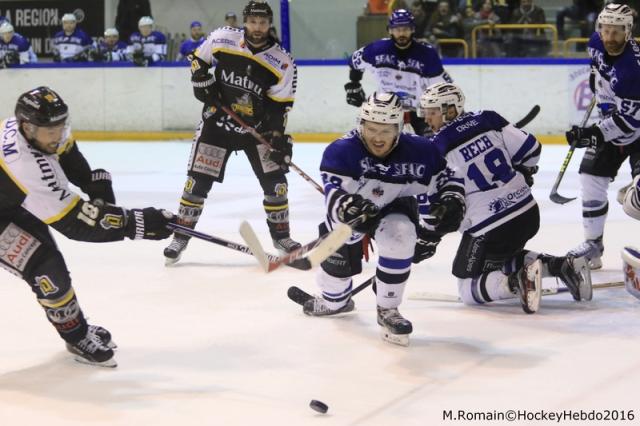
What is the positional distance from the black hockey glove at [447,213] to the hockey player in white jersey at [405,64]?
8.95 feet

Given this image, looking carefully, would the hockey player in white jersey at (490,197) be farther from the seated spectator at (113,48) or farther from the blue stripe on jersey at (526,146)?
the seated spectator at (113,48)

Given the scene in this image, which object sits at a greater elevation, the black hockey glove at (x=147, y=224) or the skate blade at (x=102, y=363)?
the black hockey glove at (x=147, y=224)

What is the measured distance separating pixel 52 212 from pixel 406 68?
12.3 ft

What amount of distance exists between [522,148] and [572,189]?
12.3ft

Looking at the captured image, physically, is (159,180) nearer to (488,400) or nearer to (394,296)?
(394,296)

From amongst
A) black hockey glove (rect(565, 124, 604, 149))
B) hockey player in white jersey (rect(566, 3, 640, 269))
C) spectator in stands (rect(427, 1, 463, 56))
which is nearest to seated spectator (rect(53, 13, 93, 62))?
spectator in stands (rect(427, 1, 463, 56))

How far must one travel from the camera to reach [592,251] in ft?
17.4

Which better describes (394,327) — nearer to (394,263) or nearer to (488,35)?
(394,263)

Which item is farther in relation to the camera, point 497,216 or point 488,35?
point 488,35

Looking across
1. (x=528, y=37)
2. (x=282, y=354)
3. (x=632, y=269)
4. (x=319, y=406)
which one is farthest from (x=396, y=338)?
(x=528, y=37)

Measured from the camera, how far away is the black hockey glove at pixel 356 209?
3629 mm

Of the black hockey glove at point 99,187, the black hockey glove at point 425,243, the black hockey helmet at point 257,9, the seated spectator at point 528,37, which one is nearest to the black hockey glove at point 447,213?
the black hockey glove at point 425,243

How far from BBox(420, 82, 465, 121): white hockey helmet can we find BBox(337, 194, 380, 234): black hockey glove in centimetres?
85

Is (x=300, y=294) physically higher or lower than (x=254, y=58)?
lower
